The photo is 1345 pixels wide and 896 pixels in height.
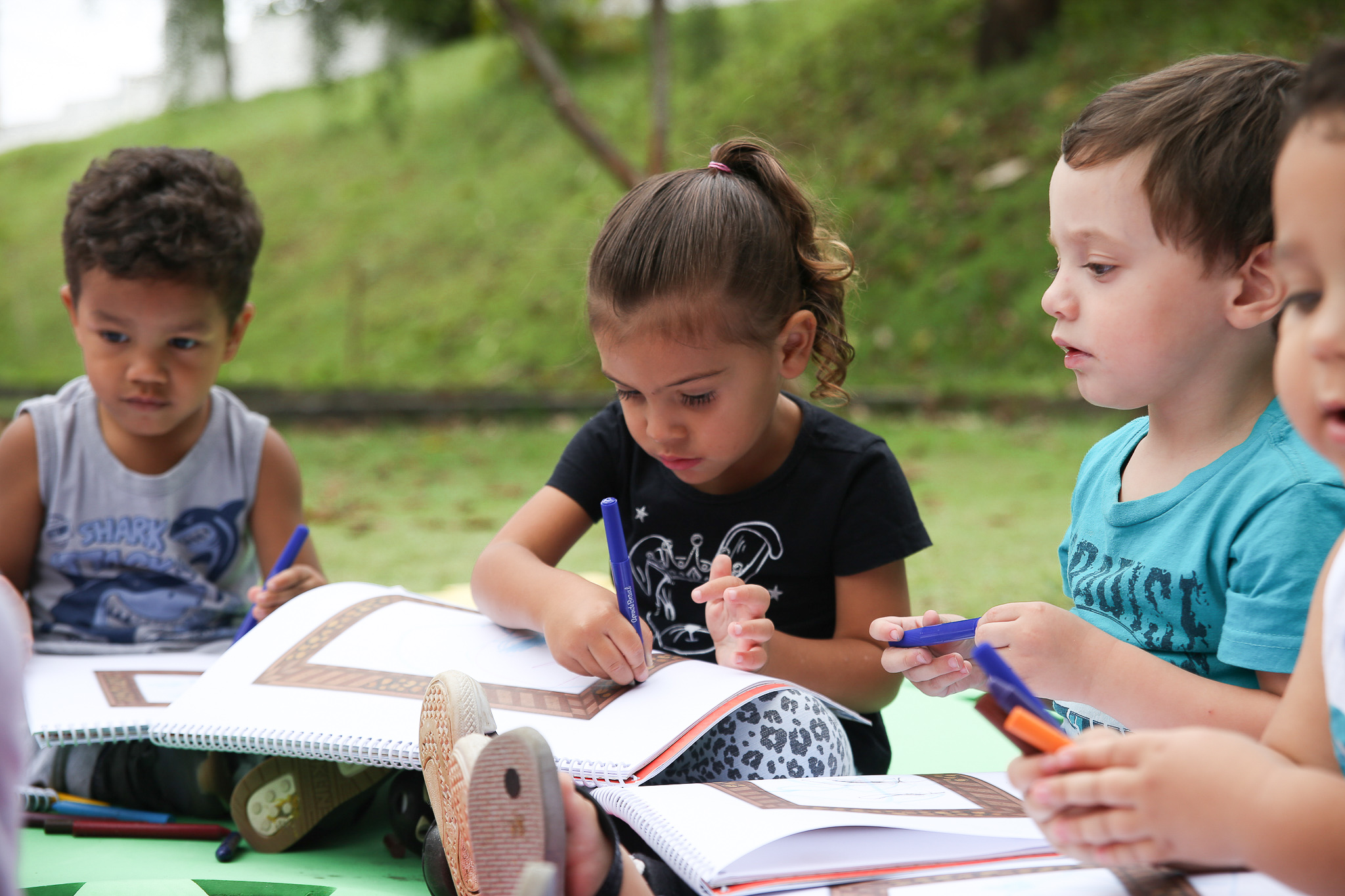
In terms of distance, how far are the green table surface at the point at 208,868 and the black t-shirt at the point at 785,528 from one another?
418 millimetres

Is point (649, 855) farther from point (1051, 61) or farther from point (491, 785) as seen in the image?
point (1051, 61)

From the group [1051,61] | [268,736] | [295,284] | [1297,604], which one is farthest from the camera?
[295,284]

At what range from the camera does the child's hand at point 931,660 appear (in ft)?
3.35

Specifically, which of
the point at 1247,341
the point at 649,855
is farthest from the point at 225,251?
the point at 1247,341

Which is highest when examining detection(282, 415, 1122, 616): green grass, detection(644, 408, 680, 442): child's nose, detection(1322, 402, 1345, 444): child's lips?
detection(1322, 402, 1345, 444): child's lips

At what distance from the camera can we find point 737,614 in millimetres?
1138

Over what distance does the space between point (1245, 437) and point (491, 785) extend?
27.9 inches

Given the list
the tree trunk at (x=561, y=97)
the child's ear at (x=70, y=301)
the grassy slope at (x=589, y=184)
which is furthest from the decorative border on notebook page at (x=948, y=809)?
the grassy slope at (x=589, y=184)

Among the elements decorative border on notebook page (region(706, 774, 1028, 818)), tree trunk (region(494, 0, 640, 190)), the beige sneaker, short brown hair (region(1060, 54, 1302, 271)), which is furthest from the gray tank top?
tree trunk (region(494, 0, 640, 190))

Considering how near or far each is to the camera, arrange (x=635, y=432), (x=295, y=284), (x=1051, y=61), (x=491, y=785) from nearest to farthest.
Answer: (x=491, y=785), (x=635, y=432), (x=1051, y=61), (x=295, y=284)

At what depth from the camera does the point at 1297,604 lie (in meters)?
0.87

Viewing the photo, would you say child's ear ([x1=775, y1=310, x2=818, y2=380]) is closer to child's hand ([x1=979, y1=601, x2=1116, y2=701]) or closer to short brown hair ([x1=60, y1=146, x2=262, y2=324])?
child's hand ([x1=979, y1=601, x2=1116, y2=701])

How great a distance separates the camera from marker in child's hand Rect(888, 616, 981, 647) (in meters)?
0.98

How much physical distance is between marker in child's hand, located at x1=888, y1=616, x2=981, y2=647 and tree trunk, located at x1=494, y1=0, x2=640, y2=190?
298cm
